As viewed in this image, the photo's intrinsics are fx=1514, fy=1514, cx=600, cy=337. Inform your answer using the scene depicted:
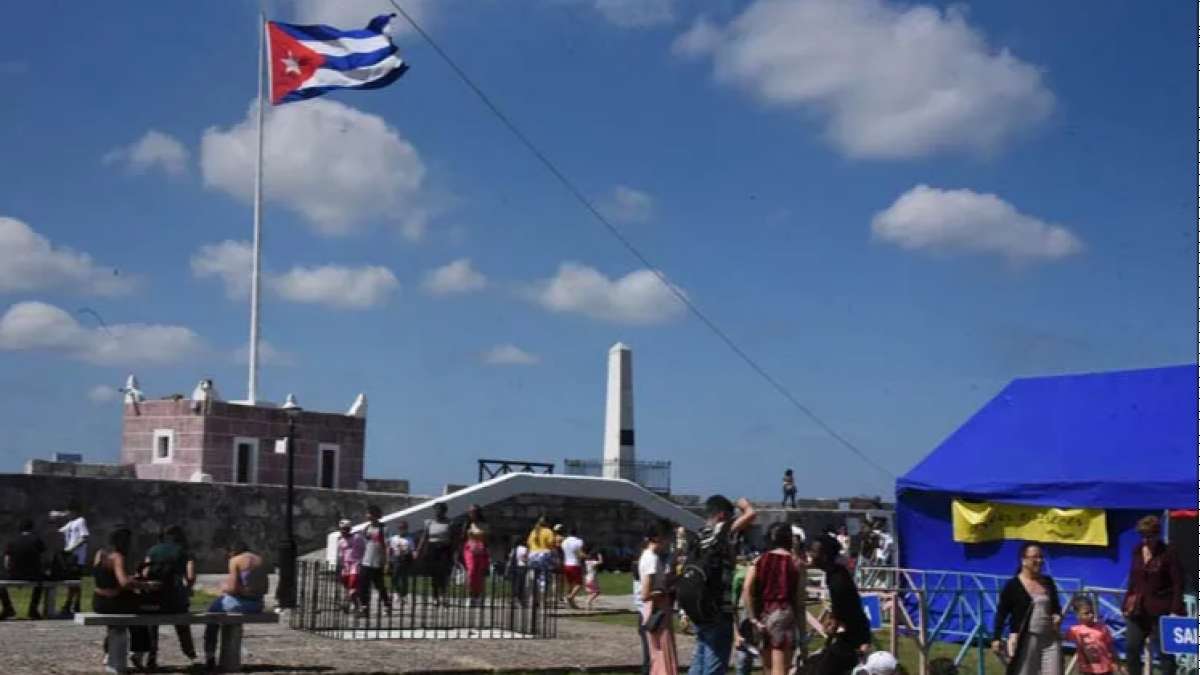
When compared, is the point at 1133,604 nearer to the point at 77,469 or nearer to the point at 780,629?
the point at 780,629

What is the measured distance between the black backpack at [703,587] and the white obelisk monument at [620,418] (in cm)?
2765

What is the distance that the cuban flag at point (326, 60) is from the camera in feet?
91.8

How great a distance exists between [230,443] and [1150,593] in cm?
2393

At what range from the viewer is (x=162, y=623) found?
42.4 feet

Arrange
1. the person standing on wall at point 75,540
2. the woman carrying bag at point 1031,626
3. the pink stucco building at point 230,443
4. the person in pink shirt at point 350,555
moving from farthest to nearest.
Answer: the pink stucco building at point 230,443 < the person standing on wall at point 75,540 < the person in pink shirt at point 350,555 < the woman carrying bag at point 1031,626

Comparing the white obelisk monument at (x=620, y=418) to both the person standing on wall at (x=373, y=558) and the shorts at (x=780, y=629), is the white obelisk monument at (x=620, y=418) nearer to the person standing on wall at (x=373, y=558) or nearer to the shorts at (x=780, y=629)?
the person standing on wall at (x=373, y=558)

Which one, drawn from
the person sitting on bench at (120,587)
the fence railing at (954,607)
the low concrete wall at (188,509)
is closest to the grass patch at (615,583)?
the low concrete wall at (188,509)

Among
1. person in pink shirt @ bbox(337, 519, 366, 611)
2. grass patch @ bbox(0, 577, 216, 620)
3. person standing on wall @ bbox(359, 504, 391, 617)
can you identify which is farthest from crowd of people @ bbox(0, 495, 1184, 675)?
grass patch @ bbox(0, 577, 216, 620)

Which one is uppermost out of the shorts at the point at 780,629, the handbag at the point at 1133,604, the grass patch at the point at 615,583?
the handbag at the point at 1133,604

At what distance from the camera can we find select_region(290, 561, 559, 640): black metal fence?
17.5 meters

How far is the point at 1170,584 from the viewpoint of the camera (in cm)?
1225

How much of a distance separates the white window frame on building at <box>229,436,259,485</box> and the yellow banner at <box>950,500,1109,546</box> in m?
19.0

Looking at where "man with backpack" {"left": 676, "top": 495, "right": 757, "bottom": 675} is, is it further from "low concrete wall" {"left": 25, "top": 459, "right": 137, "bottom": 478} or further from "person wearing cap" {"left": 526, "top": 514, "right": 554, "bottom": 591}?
"low concrete wall" {"left": 25, "top": 459, "right": 137, "bottom": 478}

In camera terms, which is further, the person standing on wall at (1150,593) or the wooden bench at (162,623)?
the wooden bench at (162,623)
